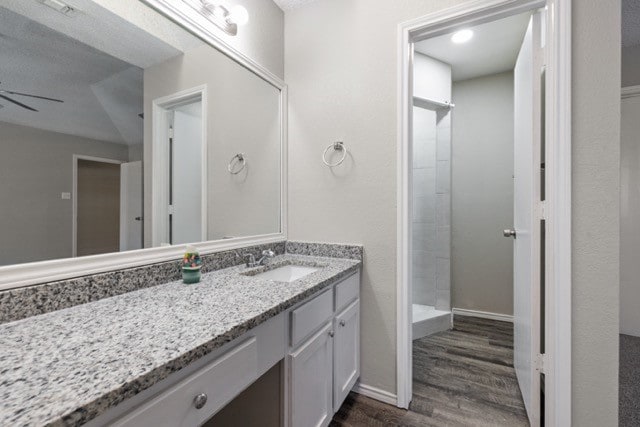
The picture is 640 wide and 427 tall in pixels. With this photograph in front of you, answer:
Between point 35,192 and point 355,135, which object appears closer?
point 35,192

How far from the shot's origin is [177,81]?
125 cm

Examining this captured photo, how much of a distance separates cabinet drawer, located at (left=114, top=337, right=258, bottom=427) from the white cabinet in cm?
25

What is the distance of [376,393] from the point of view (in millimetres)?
1579

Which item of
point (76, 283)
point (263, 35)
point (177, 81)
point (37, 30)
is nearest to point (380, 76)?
point (263, 35)

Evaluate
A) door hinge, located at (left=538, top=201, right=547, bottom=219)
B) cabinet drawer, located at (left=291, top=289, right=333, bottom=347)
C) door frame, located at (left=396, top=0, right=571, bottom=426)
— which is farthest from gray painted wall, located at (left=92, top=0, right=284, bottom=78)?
door hinge, located at (left=538, top=201, right=547, bottom=219)

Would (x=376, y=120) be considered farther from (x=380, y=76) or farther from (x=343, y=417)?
(x=343, y=417)

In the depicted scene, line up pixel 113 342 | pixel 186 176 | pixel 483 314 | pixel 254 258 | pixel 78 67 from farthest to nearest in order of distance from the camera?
pixel 483 314 < pixel 254 258 < pixel 186 176 < pixel 78 67 < pixel 113 342

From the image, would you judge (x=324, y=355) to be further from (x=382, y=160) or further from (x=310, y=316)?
(x=382, y=160)

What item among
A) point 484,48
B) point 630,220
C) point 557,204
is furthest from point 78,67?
point 630,220

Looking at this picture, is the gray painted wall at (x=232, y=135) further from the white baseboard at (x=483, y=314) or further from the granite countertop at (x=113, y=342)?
the white baseboard at (x=483, y=314)

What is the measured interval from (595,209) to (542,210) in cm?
17

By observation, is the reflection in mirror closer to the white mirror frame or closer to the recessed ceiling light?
the white mirror frame

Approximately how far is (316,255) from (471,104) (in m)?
2.38

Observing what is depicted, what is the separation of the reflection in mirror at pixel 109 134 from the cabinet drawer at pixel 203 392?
0.63 metres
